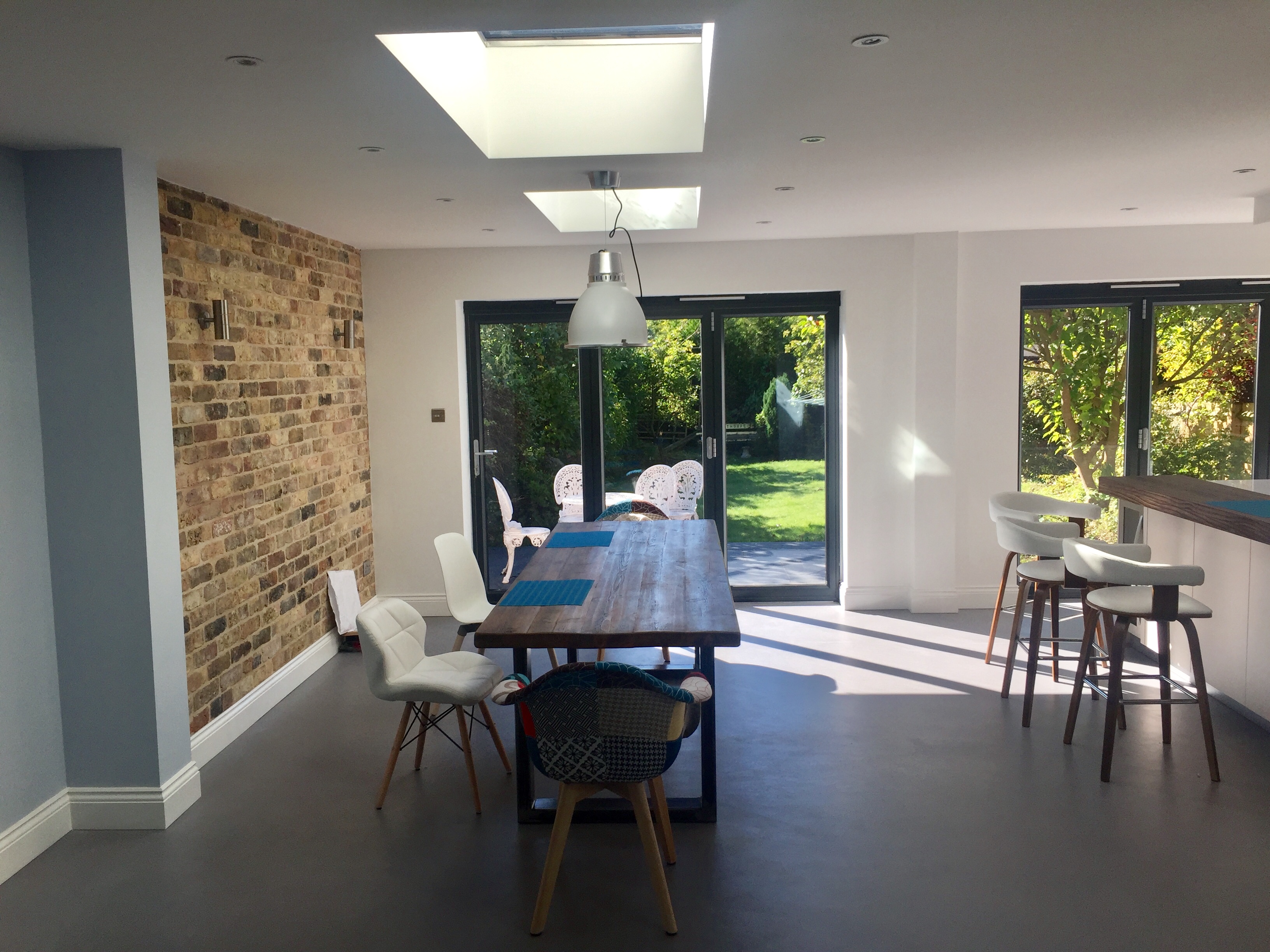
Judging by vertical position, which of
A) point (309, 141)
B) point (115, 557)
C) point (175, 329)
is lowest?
point (115, 557)

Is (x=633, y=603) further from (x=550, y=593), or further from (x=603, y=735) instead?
(x=603, y=735)

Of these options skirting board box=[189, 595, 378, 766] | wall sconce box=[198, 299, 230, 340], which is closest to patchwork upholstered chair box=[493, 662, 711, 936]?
skirting board box=[189, 595, 378, 766]

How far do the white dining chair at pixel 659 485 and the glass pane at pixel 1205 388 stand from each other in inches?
128

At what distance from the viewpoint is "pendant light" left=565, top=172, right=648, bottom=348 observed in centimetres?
407

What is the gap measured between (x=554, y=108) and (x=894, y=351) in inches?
140

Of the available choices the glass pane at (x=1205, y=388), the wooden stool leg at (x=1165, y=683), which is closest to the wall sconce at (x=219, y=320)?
the wooden stool leg at (x=1165, y=683)

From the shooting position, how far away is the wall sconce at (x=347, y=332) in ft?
19.8

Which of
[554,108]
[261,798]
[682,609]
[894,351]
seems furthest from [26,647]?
[894,351]

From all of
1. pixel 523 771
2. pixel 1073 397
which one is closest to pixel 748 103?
pixel 523 771

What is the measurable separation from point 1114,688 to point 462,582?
9.44 ft

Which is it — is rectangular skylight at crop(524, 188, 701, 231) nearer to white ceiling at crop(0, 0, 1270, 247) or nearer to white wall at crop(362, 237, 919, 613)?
white ceiling at crop(0, 0, 1270, 247)

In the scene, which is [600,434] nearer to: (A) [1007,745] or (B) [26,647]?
(A) [1007,745]

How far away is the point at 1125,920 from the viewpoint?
290 centimetres

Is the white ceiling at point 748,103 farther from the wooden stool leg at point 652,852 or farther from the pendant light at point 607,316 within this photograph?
the wooden stool leg at point 652,852
